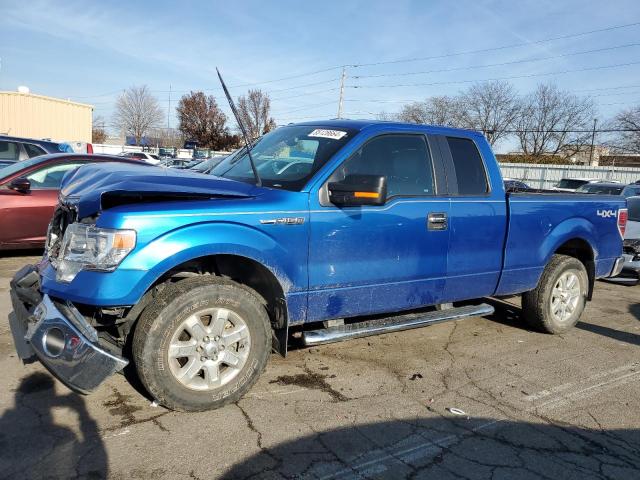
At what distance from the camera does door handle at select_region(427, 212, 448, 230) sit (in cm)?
438

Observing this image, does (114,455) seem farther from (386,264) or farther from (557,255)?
(557,255)

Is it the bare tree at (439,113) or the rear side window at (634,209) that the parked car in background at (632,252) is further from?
the bare tree at (439,113)

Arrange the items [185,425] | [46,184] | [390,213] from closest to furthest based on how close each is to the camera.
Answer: [185,425] → [390,213] → [46,184]

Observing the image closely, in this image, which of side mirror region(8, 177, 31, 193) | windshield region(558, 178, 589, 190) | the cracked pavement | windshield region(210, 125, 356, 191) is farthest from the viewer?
windshield region(558, 178, 589, 190)

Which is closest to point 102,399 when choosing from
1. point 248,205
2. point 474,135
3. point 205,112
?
point 248,205

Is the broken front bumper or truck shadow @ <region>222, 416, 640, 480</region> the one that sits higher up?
the broken front bumper

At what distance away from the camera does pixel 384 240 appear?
4.13 m

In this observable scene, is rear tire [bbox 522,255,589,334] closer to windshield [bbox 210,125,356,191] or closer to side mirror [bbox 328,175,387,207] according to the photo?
side mirror [bbox 328,175,387,207]

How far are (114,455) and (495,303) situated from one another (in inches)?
204

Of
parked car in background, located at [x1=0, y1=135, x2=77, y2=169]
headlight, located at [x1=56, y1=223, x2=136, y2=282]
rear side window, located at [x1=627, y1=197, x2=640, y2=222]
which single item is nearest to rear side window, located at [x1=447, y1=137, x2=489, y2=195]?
headlight, located at [x1=56, y1=223, x2=136, y2=282]

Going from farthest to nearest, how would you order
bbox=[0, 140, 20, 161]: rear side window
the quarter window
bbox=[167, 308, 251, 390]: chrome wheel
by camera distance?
bbox=[0, 140, 20, 161]: rear side window → the quarter window → bbox=[167, 308, 251, 390]: chrome wheel

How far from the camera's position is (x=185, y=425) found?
333cm

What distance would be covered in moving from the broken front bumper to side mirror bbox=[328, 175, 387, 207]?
69.3 inches

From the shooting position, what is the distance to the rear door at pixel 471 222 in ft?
15.1
